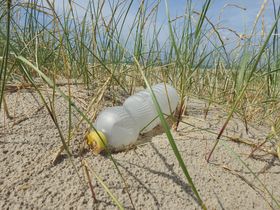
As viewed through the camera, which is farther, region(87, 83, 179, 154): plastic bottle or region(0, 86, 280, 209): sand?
region(87, 83, 179, 154): plastic bottle

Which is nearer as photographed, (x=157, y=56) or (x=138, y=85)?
(x=138, y=85)

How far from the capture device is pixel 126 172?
2.99 ft

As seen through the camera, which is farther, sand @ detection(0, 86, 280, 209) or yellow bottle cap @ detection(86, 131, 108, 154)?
yellow bottle cap @ detection(86, 131, 108, 154)

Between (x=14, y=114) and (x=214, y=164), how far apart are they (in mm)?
731

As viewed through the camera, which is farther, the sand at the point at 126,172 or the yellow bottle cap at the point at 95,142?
the yellow bottle cap at the point at 95,142

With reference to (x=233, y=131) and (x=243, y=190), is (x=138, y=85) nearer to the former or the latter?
(x=233, y=131)

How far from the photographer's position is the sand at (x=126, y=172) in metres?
0.80

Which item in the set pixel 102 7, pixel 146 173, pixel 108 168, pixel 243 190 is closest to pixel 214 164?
pixel 243 190

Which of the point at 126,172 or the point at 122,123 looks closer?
the point at 126,172

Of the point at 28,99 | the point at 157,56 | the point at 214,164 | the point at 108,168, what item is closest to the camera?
the point at 108,168

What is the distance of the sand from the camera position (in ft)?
2.62

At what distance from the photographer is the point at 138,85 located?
1917mm

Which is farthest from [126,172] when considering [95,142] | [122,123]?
[122,123]

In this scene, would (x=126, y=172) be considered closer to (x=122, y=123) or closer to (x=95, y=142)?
(x=95, y=142)
